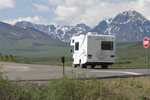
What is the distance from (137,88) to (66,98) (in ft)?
13.8

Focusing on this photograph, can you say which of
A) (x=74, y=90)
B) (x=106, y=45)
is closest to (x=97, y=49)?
(x=106, y=45)

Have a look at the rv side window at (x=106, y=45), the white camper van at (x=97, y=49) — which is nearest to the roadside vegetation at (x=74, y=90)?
the white camper van at (x=97, y=49)

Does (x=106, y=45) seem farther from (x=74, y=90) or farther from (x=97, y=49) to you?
(x=74, y=90)

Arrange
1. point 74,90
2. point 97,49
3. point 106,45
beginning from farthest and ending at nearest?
point 106,45 < point 97,49 < point 74,90

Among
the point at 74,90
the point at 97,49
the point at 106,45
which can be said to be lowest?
the point at 74,90

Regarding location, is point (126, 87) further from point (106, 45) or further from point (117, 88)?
point (106, 45)

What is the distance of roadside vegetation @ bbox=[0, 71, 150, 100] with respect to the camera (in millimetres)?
9844

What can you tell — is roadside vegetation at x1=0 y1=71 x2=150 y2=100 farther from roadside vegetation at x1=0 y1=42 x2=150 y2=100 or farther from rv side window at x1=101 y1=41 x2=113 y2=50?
rv side window at x1=101 y1=41 x2=113 y2=50

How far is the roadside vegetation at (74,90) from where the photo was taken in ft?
32.3

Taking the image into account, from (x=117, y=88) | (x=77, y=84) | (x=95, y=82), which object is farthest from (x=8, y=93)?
(x=117, y=88)

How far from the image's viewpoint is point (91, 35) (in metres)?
22.6

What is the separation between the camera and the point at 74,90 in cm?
1040

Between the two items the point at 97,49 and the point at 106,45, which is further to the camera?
the point at 106,45

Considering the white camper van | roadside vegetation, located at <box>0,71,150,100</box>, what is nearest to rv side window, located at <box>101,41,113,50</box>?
the white camper van
